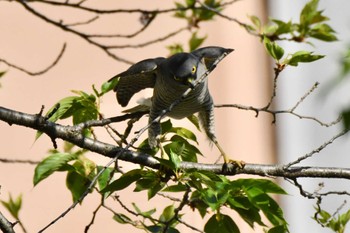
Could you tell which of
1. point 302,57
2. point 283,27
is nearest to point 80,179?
point 302,57

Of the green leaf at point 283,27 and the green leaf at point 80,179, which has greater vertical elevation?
the green leaf at point 283,27

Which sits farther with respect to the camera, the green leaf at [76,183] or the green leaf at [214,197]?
the green leaf at [76,183]

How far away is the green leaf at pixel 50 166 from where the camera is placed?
68.0 inches

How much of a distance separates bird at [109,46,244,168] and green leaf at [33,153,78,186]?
45 cm

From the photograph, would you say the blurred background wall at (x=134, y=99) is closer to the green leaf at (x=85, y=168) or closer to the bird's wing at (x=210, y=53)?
the bird's wing at (x=210, y=53)

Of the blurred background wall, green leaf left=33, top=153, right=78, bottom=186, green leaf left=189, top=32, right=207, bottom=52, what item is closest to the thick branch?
green leaf left=33, top=153, right=78, bottom=186

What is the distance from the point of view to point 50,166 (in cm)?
173

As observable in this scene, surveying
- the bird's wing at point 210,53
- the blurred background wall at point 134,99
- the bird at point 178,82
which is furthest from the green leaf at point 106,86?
the blurred background wall at point 134,99

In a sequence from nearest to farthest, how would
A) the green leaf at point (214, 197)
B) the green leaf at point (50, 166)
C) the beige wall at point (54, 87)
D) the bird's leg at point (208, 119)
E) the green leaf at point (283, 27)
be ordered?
the green leaf at point (214, 197) → the green leaf at point (50, 166) → the green leaf at point (283, 27) → the bird's leg at point (208, 119) → the beige wall at point (54, 87)

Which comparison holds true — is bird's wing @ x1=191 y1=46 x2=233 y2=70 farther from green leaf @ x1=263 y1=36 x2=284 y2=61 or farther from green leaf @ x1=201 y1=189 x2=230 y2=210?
green leaf @ x1=201 y1=189 x2=230 y2=210

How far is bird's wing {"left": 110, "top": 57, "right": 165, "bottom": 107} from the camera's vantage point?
2288 millimetres

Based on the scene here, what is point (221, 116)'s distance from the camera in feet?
15.0

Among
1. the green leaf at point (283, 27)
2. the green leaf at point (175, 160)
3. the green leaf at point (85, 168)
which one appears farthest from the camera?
the green leaf at point (283, 27)

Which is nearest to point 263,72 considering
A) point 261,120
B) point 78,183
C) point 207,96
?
point 261,120
